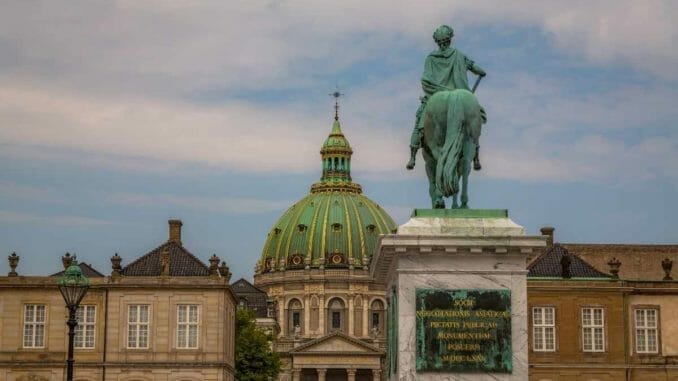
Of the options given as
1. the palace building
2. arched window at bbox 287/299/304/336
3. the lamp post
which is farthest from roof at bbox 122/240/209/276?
arched window at bbox 287/299/304/336

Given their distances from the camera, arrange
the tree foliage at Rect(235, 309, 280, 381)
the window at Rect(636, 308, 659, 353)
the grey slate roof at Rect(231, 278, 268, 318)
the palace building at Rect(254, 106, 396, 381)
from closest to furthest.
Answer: the window at Rect(636, 308, 659, 353)
the tree foliage at Rect(235, 309, 280, 381)
the palace building at Rect(254, 106, 396, 381)
the grey slate roof at Rect(231, 278, 268, 318)

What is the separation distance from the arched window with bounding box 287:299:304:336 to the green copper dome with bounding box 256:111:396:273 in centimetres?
487

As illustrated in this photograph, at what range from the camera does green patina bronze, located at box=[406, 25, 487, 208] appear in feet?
69.2

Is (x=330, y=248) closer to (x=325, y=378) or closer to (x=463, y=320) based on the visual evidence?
(x=325, y=378)

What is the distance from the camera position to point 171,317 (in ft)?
220

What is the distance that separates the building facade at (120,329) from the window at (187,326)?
0.05m

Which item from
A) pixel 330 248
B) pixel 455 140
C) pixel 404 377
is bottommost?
pixel 404 377

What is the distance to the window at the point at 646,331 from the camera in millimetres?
62656

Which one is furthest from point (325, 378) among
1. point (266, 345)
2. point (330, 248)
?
point (266, 345)

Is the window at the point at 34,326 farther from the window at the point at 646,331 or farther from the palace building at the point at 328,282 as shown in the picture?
the palace building at the point at 328,282

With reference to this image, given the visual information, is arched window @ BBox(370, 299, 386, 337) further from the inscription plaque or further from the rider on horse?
the inscription plaque

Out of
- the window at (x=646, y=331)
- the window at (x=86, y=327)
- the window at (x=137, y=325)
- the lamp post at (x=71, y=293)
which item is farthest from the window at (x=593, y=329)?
the lamp post at (x=71, y=293)

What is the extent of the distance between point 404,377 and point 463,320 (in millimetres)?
1145

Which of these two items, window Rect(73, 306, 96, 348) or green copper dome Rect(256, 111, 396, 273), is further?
green copper dome Rect(256, 111, 396, 273)
